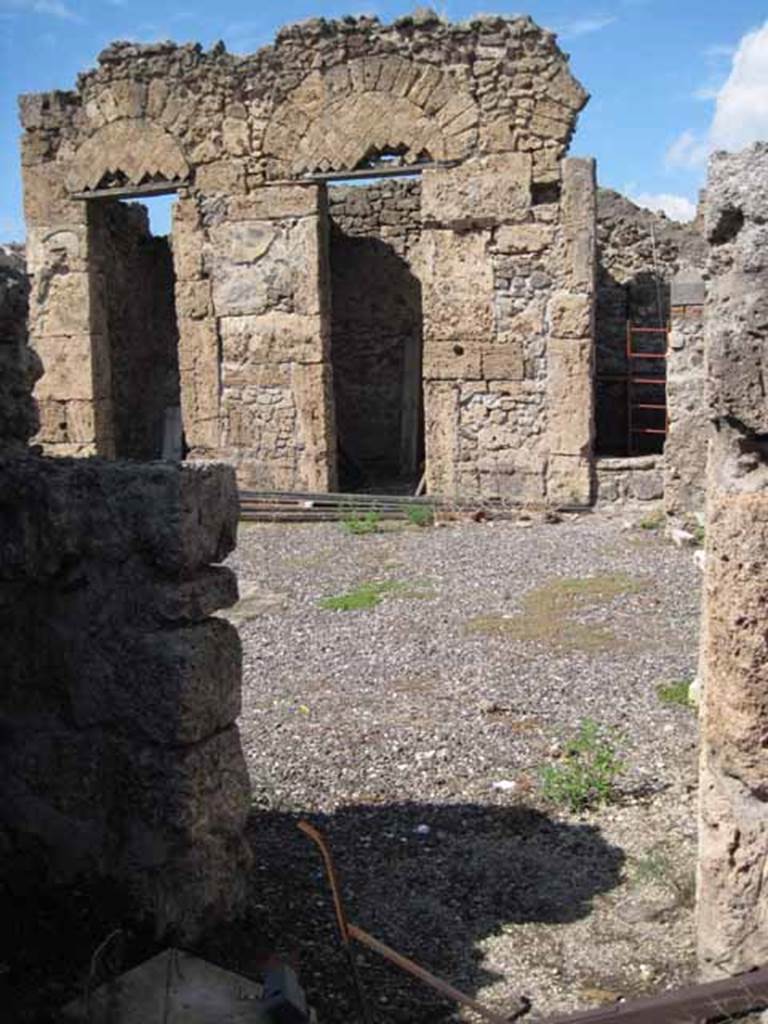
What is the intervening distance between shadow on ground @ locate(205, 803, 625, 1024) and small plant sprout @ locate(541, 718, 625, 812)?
16 cm

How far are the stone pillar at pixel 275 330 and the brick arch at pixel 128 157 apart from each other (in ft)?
2.27

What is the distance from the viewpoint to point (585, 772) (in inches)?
176

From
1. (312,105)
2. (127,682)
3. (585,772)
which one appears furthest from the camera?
(312,105)

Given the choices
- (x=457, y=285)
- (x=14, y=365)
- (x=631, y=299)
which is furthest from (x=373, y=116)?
(x=14, y=365)

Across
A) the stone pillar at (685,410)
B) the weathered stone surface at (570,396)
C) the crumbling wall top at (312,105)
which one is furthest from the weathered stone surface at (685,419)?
the crumbling wall top at (312,105)

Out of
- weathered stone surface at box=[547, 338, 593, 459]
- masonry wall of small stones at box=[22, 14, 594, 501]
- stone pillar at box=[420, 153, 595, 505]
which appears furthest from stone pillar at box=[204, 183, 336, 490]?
weathered stone surface at box=[547, 338, 593, 459]

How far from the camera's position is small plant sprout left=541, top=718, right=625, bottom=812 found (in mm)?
4273

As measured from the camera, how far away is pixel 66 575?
3.41 meters

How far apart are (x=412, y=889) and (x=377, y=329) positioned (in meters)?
12.2

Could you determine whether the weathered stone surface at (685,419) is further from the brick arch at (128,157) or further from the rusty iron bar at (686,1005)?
the rusty iron bar at (686,1005)

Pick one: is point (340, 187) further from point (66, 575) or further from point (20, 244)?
point (66, 575)

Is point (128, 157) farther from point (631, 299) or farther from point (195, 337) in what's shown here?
point (631, 299)

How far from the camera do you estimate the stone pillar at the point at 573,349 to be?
10.4 meters

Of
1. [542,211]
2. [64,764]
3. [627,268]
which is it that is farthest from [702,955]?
[627,268]
